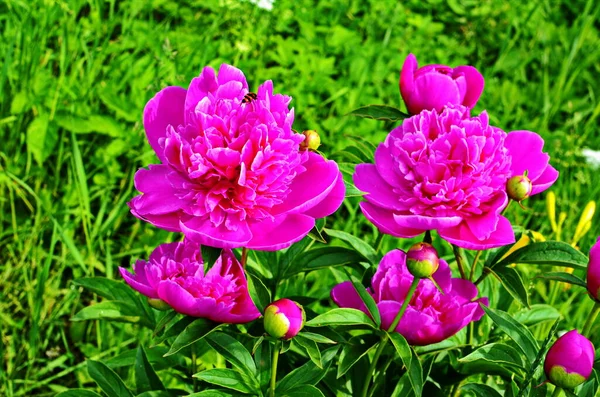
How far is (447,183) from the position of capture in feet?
3.29

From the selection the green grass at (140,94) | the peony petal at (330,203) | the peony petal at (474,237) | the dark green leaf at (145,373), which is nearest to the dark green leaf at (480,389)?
the peony petal at (474,237)

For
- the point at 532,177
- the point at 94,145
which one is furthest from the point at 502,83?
the point at 532,177

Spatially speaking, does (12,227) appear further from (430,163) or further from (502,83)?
(502,83)

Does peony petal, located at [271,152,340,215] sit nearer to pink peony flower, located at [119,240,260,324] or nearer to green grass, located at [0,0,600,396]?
pink peony flower, located at [119,240,260,324]

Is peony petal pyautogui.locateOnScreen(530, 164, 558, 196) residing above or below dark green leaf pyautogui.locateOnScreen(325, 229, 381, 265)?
above

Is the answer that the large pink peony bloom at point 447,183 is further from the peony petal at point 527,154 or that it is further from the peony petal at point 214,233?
the peony petal at point 214,233

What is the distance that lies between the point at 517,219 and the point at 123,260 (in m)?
1.12

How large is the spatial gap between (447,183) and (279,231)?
0.76ft

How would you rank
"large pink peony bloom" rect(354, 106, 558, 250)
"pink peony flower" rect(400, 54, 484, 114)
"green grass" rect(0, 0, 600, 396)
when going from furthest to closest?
"green grass" rect(0, 0, 600, 396)
"pink peony flower" rect(400, 54, 484, 114)
"large pink peony bloom" rect(354, 106, 558, 250)

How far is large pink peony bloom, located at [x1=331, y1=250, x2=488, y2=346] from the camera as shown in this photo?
106cm

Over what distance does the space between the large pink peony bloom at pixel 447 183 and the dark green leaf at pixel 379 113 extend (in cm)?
11

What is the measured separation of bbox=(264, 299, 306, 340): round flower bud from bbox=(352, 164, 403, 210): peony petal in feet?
0.62

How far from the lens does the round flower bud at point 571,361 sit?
944mm

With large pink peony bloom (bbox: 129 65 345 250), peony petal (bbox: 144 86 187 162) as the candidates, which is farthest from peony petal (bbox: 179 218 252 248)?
peony petal (bbox: 144 86 187 162)
